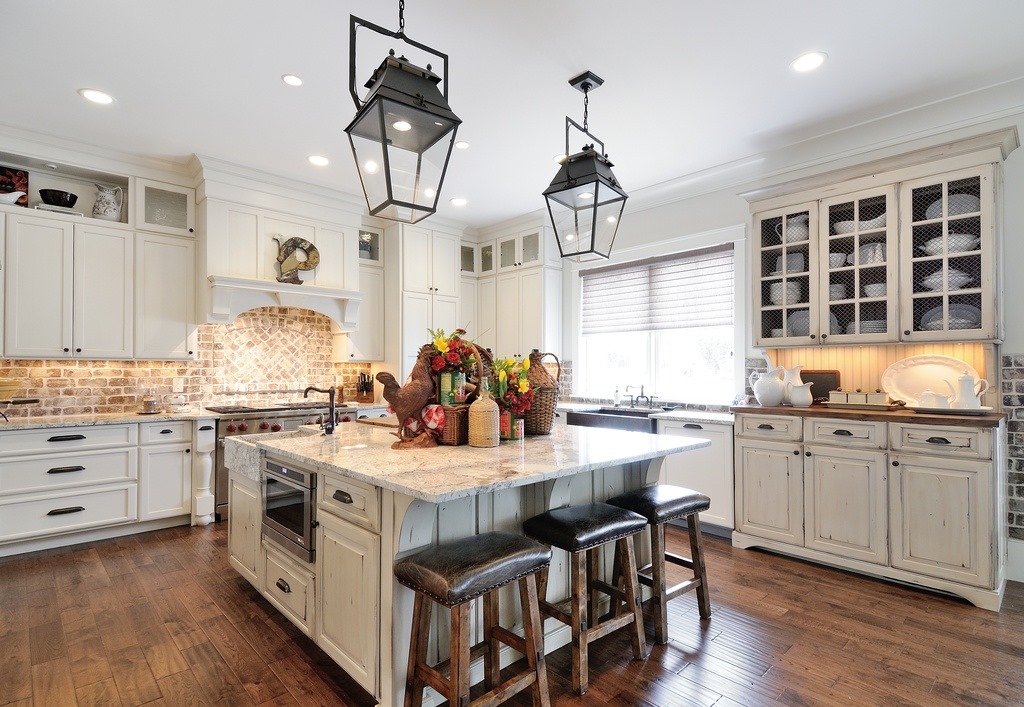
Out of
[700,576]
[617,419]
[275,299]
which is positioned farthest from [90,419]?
[700,576]

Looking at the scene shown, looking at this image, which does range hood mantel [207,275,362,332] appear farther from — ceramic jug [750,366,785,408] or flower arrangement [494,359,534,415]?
ceramic jug [750,366,785,408]

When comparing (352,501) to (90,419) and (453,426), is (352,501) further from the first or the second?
(90,419)

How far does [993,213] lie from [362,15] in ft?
11.6

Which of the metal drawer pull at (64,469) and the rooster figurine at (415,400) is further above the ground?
the rooster figurine at (415,400)

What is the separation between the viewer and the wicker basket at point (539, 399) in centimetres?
272

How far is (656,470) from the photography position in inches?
112

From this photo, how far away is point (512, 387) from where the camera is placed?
250cm

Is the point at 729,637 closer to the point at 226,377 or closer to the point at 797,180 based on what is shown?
the point at 797,180

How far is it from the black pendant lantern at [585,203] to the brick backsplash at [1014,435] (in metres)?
2.60

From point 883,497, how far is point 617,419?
75.4 inches

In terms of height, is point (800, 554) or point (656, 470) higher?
point (656, 470)

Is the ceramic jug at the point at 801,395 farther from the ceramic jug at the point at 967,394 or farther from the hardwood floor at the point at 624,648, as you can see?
the hardwood floor at the point at 624,648

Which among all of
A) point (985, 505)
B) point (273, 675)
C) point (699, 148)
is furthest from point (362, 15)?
point (985, 505)

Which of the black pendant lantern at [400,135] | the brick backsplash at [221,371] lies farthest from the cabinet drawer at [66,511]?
the black pendant lantern at [400,135]
